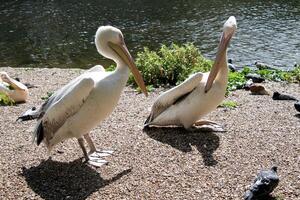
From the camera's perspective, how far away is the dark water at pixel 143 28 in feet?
49.0

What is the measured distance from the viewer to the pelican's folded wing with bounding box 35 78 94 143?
17.0 feet

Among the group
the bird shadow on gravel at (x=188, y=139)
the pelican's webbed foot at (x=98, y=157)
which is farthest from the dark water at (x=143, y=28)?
the pelican's webbed foot at (x=98, y=157)

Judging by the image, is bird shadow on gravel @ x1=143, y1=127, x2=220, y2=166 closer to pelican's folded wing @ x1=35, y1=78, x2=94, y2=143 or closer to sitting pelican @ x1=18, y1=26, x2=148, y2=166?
sitting pelican @ x1=18, y1=26, x2=148, y2=166

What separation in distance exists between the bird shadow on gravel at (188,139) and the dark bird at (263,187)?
84 cm

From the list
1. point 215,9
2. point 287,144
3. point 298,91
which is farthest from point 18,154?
point 215,9

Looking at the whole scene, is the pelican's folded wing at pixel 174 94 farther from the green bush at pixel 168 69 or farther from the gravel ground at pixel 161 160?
the green bush at pixel 168 69

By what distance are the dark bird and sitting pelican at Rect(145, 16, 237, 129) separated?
1.88 meters

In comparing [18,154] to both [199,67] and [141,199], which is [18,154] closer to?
[141,199]

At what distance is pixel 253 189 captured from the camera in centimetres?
443

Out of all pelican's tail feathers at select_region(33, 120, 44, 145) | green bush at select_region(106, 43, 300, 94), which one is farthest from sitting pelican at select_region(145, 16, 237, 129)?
green bush at select_region(106, 43, 300, 94)

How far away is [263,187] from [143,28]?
15161 mm

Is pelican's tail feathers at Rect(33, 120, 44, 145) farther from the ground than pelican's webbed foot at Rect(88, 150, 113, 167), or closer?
farther from the ground

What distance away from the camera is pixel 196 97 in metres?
6.27

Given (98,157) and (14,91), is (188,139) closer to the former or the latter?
(98,157)
